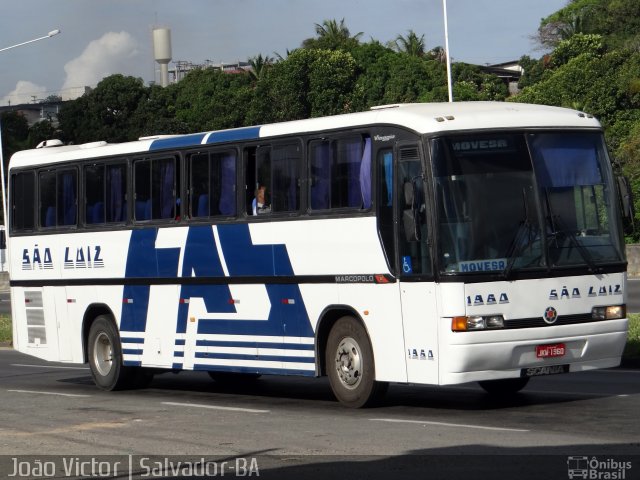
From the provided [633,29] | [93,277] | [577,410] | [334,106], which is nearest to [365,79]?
[334,106]

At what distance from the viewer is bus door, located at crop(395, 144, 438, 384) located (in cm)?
1397

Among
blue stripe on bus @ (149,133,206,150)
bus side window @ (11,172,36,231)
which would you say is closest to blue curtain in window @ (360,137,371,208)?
blue stripe on bus @ (149,133,206,150)

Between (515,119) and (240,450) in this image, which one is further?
(515,119)

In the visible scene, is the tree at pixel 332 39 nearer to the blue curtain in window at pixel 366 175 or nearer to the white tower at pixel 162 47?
the white tower at pixel 162 47

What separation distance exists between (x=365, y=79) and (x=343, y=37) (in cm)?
2428

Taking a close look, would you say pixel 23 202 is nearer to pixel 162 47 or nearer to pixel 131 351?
pixel 131 351

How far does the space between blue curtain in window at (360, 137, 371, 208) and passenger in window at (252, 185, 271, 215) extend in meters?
1.86

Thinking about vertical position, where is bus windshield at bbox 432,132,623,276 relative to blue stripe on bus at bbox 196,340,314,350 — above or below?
above

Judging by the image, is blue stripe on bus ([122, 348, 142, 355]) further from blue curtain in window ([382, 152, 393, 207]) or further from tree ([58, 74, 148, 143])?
tree ([58, 74, 148, 143])

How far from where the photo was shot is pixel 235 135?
17.2 meters

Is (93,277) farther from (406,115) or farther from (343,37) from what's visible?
(343,37)

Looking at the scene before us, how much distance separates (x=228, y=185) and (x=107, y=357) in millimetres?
4021

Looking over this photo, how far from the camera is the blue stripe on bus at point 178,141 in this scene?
18.0 m

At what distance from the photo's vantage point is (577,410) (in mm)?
13781
